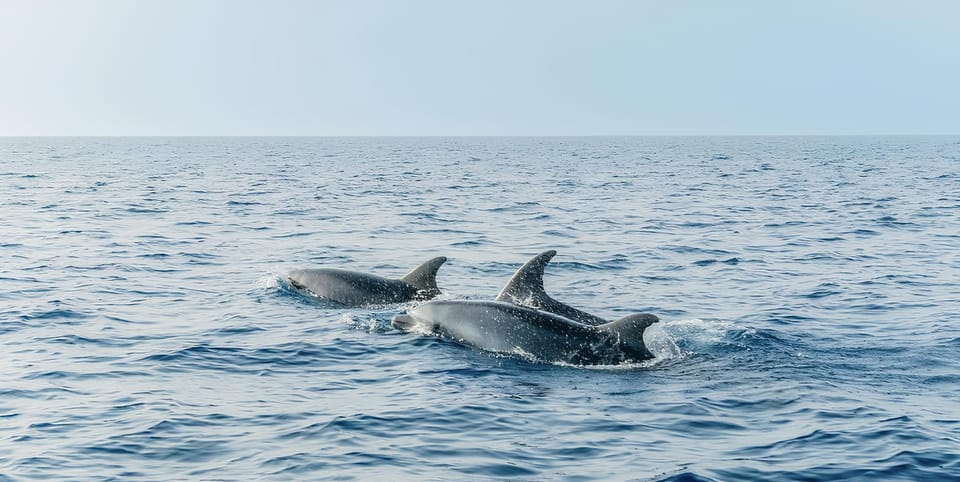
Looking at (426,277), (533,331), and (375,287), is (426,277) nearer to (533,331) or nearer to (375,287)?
(375,287)

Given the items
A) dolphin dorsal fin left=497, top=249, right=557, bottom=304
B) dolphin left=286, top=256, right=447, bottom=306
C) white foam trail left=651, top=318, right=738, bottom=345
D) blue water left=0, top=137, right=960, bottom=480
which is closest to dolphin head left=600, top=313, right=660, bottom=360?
blue water left=0, top=137, right=960, bottom=480

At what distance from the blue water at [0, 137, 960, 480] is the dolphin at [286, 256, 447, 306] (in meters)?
Answer: 0.58

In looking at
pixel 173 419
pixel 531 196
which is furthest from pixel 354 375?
pixel 531 196

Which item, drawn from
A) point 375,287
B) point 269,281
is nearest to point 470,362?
point 375,287

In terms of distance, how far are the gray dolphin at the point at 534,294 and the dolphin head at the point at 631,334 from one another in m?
1.88

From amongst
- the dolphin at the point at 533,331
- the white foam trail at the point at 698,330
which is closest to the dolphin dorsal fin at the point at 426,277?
the dolphin at the point at 533,331

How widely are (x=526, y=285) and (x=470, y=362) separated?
2422 mm

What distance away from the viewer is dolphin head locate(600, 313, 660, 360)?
15031mm

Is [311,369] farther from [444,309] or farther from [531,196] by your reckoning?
[531,196]

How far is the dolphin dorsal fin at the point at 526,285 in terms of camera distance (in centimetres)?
1739

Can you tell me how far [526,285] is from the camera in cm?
1747

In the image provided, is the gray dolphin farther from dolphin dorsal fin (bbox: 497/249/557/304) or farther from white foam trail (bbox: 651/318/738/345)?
white foam trail (bbox: 651/318/738/345)

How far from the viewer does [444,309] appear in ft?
56.3

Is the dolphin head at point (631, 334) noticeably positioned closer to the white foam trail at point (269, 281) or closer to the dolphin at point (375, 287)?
the dolphin at point (375, 287)
